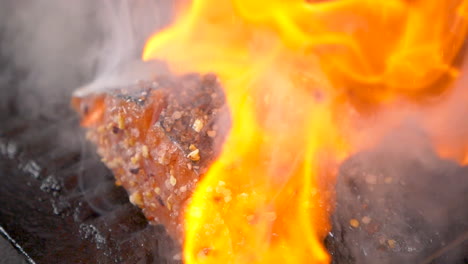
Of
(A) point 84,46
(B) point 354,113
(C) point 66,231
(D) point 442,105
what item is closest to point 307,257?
(B) point 354,113

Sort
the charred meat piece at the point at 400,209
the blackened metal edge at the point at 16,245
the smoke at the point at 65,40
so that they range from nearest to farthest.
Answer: the blackened metal edge at the point at 16,245 → the charred meat piece at the point at 400,209 → the smoke at the point at 65,40

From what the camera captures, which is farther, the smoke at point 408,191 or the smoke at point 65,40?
the smoke at point 65,40

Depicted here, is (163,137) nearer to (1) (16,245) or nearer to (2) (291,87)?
(2) (291,87)

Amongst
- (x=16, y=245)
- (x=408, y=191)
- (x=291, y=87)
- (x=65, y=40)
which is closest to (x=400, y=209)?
(x=408, y=191)

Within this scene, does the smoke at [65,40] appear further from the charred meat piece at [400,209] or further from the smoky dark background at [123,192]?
the charred meat piece at [400,209]

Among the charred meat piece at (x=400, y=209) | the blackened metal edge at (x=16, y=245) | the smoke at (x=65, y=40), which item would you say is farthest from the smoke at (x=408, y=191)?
the smoke at (x=65, y=40)

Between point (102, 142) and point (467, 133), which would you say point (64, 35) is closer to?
point (102, 142)

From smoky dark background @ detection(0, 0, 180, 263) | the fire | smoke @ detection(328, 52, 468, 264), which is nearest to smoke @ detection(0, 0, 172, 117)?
smoky dark background @ detection(0, 0, 180, 263)
